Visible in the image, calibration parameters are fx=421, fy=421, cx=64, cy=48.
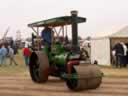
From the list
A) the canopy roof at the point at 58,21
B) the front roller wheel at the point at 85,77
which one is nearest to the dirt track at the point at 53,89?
the front roller wheel at the point at 85,77

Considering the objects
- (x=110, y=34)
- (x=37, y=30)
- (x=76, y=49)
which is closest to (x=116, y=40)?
(x=110, y=34)

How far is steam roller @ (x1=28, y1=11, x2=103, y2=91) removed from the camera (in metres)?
11.4

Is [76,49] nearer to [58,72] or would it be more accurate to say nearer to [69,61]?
[69,61]

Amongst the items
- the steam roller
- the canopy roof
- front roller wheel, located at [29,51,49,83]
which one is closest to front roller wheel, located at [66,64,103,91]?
the steam roller

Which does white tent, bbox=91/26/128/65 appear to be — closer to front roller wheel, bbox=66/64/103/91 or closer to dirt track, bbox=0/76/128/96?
dirt track, bbox=0/76/128/96

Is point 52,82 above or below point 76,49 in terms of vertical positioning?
below

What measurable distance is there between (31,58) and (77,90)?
3230 mm

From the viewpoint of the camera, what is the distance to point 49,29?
45.2 feet

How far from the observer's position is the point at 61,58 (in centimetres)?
1269

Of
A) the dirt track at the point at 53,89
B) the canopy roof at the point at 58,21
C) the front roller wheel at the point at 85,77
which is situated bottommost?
the dirt track at the point at 53,89

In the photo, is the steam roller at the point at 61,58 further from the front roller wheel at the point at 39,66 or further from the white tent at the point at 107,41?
the white tent at the point at 107,41

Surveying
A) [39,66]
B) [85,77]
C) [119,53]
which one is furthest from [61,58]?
[119,53]

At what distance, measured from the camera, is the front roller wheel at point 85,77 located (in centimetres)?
1118

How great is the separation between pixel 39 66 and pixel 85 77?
8.22ft
